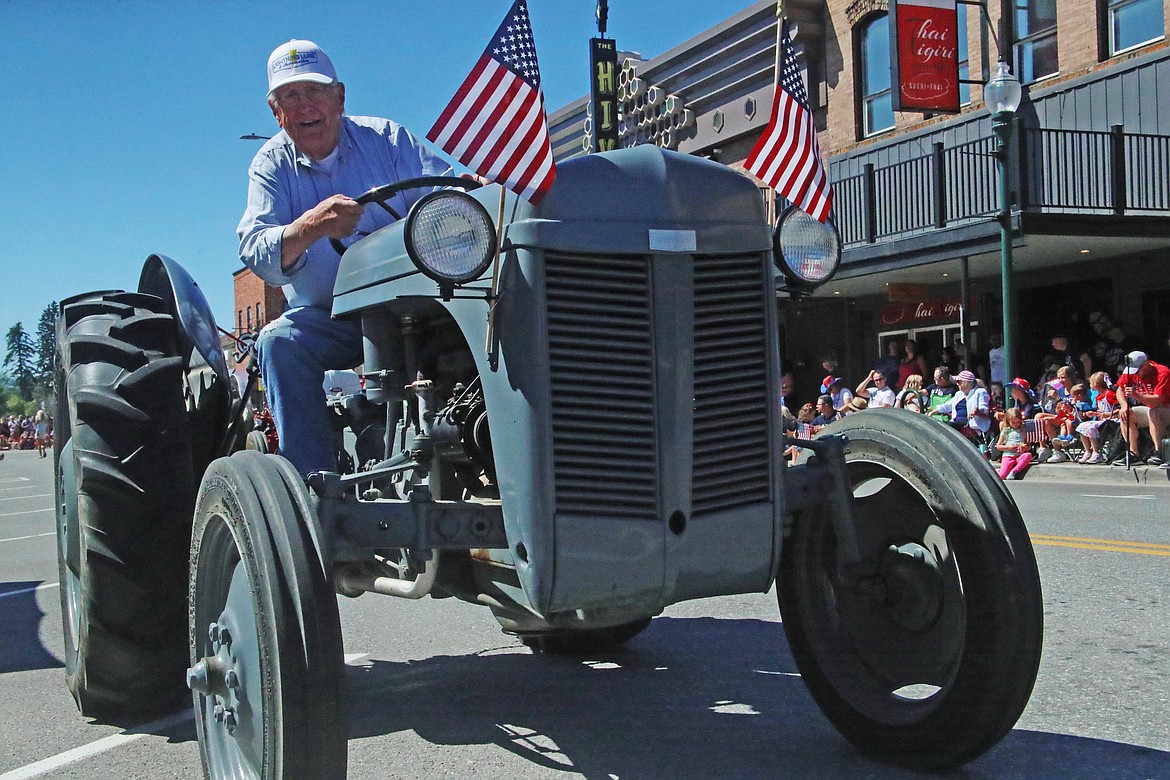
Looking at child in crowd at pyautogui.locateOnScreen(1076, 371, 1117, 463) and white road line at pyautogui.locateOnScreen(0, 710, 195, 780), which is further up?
child in crowd at pyautogui.locateOnScreen(1076, 371, 1117, 463)

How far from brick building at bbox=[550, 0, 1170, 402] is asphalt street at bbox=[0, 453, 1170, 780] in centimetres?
1273

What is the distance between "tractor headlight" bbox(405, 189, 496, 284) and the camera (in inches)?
117

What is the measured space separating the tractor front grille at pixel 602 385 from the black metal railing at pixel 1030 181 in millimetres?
16961

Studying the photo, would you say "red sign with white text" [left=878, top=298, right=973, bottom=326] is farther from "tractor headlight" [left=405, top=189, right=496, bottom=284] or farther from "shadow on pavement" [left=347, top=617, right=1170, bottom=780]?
"tractor headlight" [left=405, top=189, right=496, bottom=284]

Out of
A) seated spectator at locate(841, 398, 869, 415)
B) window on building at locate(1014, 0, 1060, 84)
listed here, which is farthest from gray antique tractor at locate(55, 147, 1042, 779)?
window on building at locate(1014, 0, 1060, 84)

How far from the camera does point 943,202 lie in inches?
808

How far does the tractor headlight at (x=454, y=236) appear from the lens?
298 centimetres

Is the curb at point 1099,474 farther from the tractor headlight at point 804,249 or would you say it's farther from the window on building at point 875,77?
the tractor headlight at point 804,249

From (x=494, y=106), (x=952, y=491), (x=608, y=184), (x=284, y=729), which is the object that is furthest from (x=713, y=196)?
(x=284, y=729)

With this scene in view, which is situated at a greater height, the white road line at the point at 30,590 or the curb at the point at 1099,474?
the white road line at the point at 30,590

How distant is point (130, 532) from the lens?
397 cm

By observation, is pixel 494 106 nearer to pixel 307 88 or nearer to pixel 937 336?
pixel 307 88

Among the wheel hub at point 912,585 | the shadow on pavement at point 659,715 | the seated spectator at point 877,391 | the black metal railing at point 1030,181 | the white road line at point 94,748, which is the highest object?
the black metal railing at point 1030,181

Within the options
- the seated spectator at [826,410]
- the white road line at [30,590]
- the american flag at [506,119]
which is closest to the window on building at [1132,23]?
the seated spectator at [826,410]
